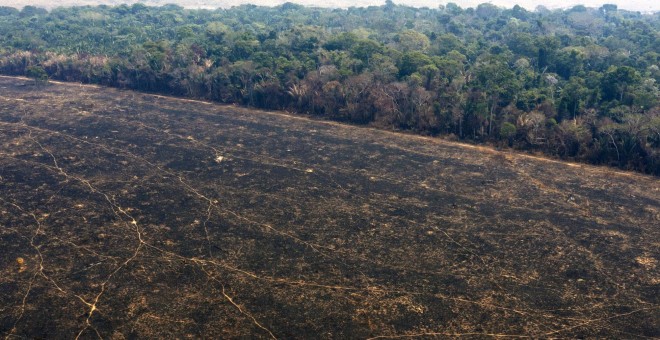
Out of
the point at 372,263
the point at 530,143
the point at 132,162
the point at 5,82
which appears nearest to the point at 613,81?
the point at 530,143

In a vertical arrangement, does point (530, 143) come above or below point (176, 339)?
above

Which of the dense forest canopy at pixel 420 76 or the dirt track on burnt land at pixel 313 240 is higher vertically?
the dense forest canopy at pixel 420 76

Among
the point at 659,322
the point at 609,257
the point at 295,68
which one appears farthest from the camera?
the point at 295,68

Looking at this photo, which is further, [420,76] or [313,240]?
[420,76]

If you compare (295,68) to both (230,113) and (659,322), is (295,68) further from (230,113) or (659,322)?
(659,322)

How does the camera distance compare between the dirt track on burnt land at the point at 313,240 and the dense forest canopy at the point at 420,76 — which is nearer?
the dirt track on burnt land at the point at 313,240
